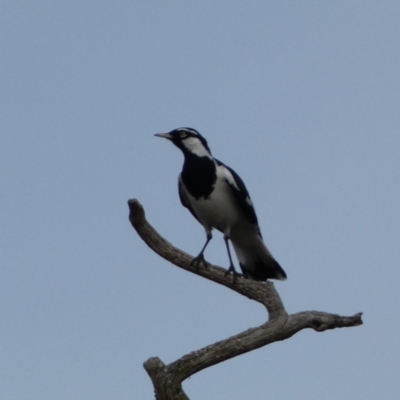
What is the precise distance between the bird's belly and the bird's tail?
0.77 ft

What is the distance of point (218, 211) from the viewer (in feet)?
29.5

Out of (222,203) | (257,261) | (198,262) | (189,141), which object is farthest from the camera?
(189,141)

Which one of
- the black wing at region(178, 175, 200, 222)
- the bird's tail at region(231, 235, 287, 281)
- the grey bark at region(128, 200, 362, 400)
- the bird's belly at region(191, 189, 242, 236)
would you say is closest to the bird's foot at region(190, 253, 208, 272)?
the grey bark at region(128, 200, 362, 400)

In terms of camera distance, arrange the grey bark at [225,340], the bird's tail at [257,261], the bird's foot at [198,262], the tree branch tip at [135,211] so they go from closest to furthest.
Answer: the grey bark at [225,340]
the tree branch tip at [135,211]
the bird's foot at [198,262]
the bird's tail at [257,261]

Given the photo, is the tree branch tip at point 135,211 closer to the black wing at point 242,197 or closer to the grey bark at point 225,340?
the grey bark at point 225,340

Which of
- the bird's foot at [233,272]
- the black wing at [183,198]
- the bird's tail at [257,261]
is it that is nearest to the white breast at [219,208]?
the black wing at [183,198]

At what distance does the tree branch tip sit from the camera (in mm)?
7102

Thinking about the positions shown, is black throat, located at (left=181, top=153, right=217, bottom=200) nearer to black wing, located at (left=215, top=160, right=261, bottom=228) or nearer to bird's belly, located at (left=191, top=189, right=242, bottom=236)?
bird's belly, located at (left=191, top=189, right=242, bottom=236)

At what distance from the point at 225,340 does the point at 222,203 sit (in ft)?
7.61

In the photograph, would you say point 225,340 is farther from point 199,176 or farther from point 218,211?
point 199,176

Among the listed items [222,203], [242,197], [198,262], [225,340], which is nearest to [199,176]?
[222,203]

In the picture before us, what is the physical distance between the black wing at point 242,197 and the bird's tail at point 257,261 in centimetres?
22

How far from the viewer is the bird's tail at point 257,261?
905 cm

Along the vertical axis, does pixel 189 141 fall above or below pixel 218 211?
above
